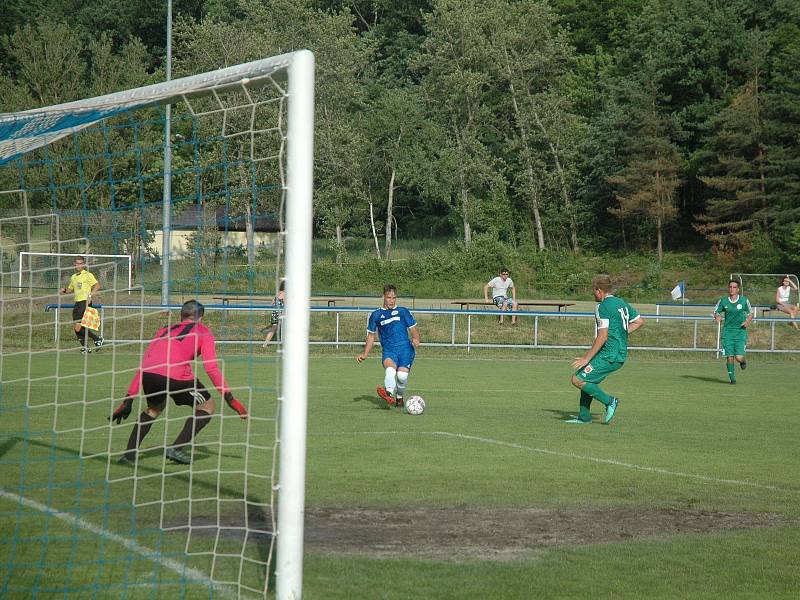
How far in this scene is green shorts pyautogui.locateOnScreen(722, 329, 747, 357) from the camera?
18875 mm

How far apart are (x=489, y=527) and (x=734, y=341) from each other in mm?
12719

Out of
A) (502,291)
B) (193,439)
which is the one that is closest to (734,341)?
(502,291)

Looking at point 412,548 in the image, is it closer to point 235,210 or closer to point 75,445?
point 75,445

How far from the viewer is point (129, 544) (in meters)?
6.82

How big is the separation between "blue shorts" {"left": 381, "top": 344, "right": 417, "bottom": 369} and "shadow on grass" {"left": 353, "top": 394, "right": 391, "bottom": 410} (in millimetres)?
936

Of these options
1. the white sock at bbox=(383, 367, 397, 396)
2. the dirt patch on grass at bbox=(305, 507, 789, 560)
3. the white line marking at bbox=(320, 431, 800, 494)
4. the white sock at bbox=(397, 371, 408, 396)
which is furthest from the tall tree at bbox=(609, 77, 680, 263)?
the dirt patch on grass at bbox=(305, 507, 789, 560)

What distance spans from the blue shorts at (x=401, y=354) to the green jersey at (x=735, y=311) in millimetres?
7480

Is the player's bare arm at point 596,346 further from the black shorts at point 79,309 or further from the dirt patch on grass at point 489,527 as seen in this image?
the black shorts at point 79,309

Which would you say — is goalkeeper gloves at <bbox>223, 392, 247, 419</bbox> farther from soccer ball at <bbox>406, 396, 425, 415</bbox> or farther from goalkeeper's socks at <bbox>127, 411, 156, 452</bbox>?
soccer ball at <bbox>406, 396, 425, 415</bbox>

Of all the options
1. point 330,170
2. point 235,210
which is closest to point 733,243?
point 330,170

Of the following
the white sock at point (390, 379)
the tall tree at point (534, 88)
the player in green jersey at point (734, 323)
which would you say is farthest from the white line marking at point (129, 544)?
the tall tree at point (534, 88)

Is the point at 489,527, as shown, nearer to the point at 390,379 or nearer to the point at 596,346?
the point at 596,346

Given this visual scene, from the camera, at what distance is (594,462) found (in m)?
10.2

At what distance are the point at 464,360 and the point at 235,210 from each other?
11675 mm
